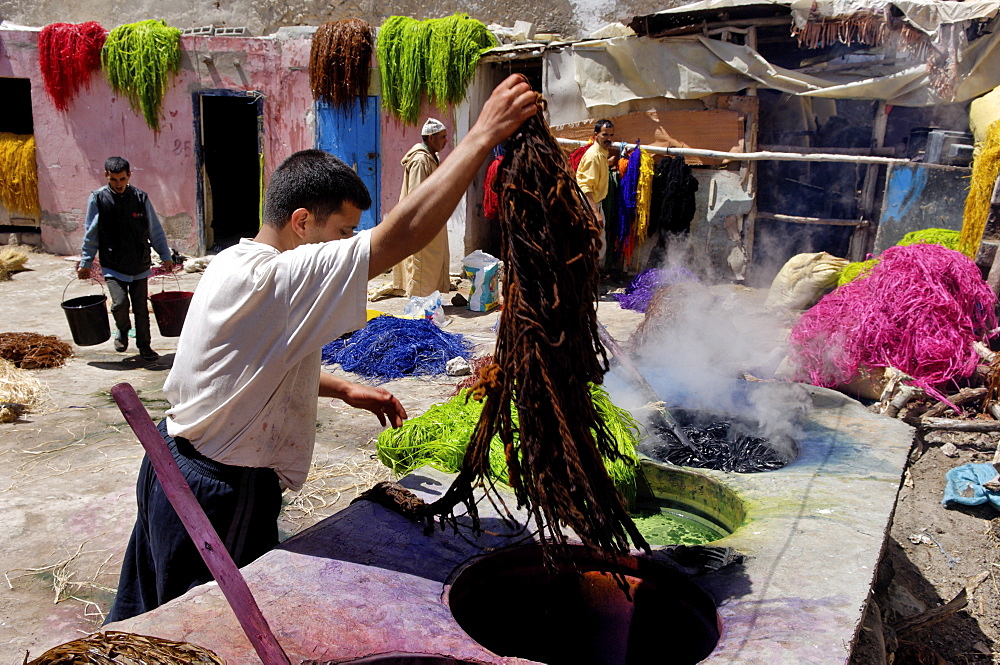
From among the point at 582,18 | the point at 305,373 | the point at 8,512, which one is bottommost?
the point at 8,512

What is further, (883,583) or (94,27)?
(94,27)

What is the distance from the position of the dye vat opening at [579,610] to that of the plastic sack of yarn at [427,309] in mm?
6363

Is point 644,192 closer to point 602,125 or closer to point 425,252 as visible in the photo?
point 602,125

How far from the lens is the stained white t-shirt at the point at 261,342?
2201 millimetres

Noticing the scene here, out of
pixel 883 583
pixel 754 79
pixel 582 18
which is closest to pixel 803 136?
pixel 754 79

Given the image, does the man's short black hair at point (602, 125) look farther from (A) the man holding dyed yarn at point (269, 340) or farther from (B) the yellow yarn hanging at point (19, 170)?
(B) the yellow yarn hanging at point (19, 170)

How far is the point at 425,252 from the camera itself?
415 inches

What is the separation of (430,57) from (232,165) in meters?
6.88

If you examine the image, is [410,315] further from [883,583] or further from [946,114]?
[946,114]

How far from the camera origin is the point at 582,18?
1518cm

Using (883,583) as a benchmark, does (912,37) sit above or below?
above

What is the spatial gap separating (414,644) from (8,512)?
12.3 feet

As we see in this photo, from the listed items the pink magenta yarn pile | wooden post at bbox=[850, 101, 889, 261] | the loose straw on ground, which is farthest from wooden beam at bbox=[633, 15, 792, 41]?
the loose straw on ground

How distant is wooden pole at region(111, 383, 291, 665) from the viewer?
194cm
